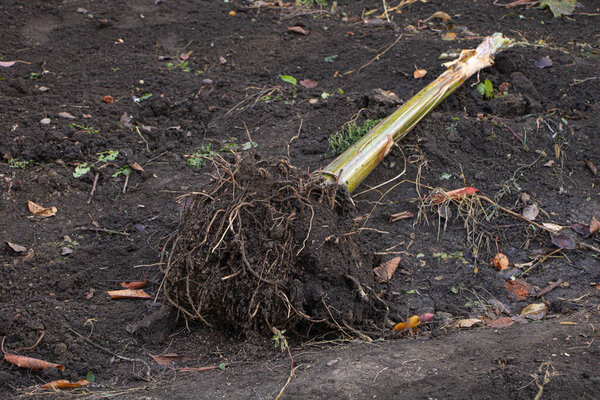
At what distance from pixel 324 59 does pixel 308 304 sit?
10.3 ft

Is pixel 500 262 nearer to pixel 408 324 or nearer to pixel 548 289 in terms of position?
pixel 548 289

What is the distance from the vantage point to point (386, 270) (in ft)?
10.00

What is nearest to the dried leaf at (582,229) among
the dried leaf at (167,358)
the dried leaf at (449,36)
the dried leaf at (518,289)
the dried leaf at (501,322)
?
the dried leaf at (518,289)

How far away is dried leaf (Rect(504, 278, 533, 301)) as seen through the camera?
9.69 ft

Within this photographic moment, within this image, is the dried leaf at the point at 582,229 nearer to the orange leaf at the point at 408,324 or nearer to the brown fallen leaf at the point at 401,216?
the brown fallen leaf at the point at 401,216

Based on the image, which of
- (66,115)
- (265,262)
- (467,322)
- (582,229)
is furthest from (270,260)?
(66,115)

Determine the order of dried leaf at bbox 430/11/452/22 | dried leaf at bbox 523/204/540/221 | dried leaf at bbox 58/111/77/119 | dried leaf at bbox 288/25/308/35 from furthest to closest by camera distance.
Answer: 1. dried leaf at bbox 430/11/452/22
2. dried leaf at bbox 288/25/308/35
3. dried leaf at bbox 58/111/77/119
4. dried leaf at bbox 523/204/540/221

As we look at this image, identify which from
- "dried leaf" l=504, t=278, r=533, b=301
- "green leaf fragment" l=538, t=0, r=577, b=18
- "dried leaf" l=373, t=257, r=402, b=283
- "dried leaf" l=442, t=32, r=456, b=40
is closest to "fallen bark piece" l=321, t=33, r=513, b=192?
"dried leaf" l=373, t=257, r=402, b=283

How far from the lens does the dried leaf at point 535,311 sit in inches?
109

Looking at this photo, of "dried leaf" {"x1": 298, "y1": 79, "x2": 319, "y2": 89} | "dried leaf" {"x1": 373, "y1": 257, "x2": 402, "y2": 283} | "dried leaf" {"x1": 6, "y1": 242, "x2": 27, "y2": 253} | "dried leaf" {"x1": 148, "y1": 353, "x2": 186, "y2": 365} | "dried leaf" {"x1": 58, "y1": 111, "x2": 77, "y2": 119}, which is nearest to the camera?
"dried leaf" {"x1": 148, "y1": 353, "x2": 186, "y2": 365}

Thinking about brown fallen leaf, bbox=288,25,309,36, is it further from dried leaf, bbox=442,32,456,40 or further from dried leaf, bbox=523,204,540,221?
dried leaf, bbox=523,204,540,221

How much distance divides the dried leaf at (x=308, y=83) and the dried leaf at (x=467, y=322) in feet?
8.93

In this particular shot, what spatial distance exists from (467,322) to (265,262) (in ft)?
3.36

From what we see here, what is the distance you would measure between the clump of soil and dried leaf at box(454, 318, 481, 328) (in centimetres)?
41
